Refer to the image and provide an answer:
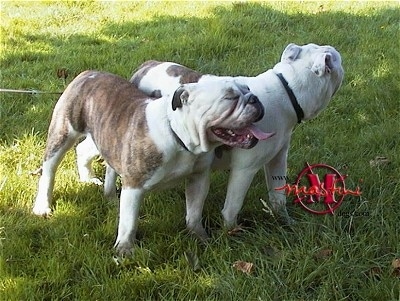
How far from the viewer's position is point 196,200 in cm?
382

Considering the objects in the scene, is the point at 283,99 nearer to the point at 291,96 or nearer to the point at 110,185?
the point at 291,96

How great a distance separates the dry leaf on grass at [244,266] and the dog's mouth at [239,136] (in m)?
0.64

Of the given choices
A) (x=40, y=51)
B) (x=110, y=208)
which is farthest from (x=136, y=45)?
(x=110, y=208)

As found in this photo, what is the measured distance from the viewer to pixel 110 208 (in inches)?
161

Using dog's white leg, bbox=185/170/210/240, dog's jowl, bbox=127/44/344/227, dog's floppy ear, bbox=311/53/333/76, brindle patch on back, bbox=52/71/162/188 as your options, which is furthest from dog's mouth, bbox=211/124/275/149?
dog's floppy ear, bbox=311/53/333/76

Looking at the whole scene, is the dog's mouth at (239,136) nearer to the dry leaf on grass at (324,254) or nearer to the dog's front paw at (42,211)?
the dry leaf on grass at (324,254)

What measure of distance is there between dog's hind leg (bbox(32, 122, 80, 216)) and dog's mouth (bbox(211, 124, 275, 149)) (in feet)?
3.69

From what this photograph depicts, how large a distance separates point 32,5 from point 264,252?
567 centimetres

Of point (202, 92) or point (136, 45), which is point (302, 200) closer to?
point (202, 92)

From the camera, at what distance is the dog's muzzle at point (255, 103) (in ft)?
10.7

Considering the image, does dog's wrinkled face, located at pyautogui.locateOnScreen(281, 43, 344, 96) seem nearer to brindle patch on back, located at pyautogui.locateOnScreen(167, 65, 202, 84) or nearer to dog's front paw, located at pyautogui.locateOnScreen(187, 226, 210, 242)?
brindle patch on back, located at pyautogui.locateOnScreen(167, 65, 202, 84)

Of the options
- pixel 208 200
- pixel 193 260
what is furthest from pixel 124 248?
pixel 208 200

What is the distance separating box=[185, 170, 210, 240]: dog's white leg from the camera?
3.76 m

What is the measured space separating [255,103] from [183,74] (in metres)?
0.86
